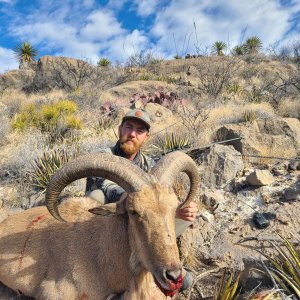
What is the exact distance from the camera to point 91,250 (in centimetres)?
329

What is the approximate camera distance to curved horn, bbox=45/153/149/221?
2.84 m

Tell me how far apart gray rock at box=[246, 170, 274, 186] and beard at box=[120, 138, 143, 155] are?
2.70 meters

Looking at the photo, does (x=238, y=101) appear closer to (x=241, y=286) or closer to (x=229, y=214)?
(x=229, y=214)

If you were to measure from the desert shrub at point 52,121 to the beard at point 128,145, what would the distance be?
6.84 metres

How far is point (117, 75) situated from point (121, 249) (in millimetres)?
23826

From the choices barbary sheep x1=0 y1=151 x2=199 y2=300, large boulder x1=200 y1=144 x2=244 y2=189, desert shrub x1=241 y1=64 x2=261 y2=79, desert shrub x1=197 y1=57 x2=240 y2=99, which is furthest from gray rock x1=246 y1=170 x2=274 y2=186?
desert shrub x1=241 y1=64 x2=261 y2=79

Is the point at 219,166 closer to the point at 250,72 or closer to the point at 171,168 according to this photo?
the point at 171,168

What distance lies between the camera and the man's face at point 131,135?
4.54 metres

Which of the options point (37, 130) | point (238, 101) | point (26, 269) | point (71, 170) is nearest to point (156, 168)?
point (71, 170)

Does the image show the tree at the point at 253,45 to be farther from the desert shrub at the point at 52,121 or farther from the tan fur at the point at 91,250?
the tan fur at the point at 91,250

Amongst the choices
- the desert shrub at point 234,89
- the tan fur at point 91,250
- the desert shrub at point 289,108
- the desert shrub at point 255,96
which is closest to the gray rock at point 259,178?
the tan fur at point 91,250

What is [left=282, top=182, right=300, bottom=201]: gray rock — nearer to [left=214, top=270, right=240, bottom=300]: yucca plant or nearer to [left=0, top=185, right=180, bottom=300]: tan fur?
[left=214, top=270, right=240, bottom=300]: yucca plant

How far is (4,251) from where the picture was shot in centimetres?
396

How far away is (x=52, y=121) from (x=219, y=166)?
726 cm
